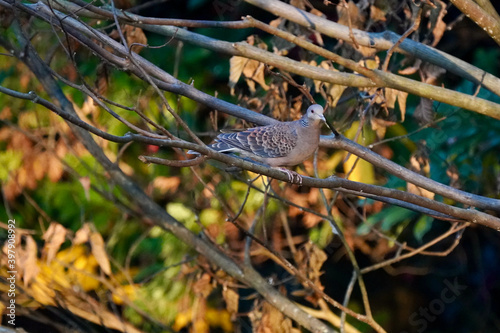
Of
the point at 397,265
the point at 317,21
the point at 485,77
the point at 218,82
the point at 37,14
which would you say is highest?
the point at 37,14

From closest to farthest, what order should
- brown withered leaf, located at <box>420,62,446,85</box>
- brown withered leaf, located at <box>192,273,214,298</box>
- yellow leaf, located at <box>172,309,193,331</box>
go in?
1. brown withered leaf, located at <box>420,62,446,85</box>
2. brown withered leaf, located at <box>192,273,214,298</box>
3. yellow leaf, located at <box>172,309,193,331</box>

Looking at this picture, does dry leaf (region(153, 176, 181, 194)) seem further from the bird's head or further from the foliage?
the bird's head

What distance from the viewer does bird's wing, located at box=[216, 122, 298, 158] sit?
2992 millimetres

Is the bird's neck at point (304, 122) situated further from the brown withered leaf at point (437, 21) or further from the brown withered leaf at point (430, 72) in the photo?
the brown withered leaf at point (437, 21)

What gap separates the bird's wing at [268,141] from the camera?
9.82ft

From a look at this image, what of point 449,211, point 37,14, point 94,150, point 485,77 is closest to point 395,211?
point 485,77

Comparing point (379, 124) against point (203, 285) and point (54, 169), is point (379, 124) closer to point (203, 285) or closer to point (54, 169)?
point (203, 285)

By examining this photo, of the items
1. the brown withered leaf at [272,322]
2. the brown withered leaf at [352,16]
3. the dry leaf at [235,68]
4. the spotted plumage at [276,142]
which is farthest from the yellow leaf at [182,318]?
the brown withered leaf at [352,16]

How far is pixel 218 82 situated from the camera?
16.3 feet

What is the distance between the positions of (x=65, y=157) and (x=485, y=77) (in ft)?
10.6

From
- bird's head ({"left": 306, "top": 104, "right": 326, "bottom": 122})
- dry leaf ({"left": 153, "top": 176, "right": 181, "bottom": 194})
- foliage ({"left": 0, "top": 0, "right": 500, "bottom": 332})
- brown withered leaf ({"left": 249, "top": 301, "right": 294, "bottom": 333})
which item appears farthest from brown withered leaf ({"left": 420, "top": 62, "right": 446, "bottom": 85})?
dry leaf ({"left": 153, "top": 176, "right": 181, "bottom": 194})

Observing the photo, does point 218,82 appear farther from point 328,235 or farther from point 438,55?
point 438,55

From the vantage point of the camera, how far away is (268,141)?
9.84 ft

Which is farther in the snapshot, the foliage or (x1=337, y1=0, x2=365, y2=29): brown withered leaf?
the foliage
